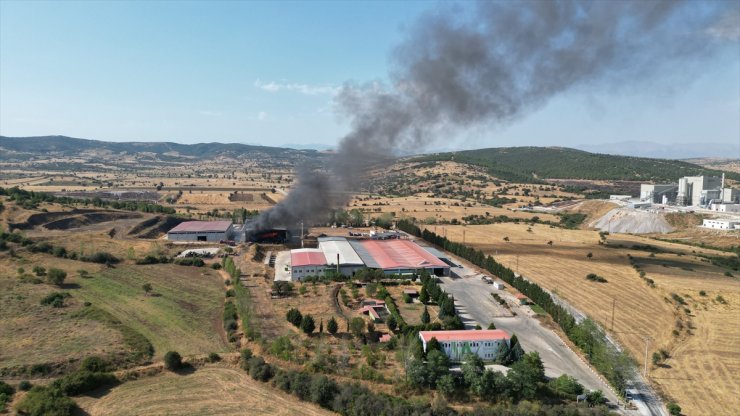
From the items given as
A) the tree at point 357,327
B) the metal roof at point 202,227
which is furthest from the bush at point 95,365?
the metal roof at point 202,227

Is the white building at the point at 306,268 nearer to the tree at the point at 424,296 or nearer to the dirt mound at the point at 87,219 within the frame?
the tree at the point at 424,296

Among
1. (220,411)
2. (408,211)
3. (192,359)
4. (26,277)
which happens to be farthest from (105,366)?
(408,211)

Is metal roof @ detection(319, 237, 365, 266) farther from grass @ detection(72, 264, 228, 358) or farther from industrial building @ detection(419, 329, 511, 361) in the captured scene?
industrial building @ detection(419, 329, 511, 361)

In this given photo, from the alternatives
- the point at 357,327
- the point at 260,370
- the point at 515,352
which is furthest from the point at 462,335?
the point at 260,370

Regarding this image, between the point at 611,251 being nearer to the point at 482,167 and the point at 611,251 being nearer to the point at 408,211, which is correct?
the point at 408,211

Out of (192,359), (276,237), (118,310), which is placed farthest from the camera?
(276,237)

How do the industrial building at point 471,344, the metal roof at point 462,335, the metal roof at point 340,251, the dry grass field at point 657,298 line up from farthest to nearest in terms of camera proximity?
the metal roof at point 340,251 < the metal roof at point 462,335 < the industrial building at point 471,344 < the dry grass field at point 657,298
